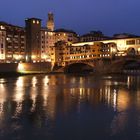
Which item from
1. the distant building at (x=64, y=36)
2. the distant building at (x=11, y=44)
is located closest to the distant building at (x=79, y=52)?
the distant building at (x=64, y=36)

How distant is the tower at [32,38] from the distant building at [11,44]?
1932mm

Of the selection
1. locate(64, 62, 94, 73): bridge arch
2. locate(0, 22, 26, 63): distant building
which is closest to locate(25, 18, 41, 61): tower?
locate(0, 22, 26, 63): distant building

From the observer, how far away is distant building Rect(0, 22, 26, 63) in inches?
2151

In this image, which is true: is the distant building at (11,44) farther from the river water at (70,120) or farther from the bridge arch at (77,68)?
the river water at (70,120)

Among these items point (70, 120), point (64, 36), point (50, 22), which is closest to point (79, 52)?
point (64, 36)

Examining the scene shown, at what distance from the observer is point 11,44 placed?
56.7m

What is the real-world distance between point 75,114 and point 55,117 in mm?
1066

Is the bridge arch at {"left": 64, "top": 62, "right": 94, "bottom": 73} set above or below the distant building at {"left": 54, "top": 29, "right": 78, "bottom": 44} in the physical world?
below

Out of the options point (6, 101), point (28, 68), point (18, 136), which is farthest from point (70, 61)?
point (18, 136)

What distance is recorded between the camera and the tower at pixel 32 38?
56938 millimetres

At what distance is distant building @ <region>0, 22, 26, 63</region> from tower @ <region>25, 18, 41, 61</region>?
193cm

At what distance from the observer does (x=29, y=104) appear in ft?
53.8

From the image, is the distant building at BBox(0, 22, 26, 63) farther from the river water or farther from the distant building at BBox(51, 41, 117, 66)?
the river water

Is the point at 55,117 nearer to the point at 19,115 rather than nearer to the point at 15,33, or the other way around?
the point at 19,115
